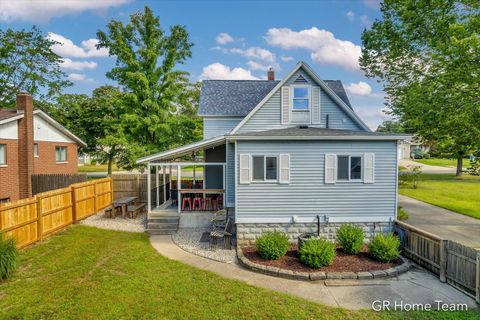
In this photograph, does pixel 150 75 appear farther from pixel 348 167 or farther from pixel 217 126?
pixel 348 167

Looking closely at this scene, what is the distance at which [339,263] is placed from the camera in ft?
29.4

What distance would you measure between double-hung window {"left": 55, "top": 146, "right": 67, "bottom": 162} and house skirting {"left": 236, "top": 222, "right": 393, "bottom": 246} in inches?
740

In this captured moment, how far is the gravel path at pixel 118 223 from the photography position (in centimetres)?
1305

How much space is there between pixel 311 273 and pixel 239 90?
1318 cm

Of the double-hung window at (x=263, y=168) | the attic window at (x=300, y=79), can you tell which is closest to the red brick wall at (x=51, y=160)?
the double-hung window at (x=263, y=168)

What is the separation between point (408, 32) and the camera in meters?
17.2

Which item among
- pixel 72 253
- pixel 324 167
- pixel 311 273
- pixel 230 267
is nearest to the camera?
pixel 311 273

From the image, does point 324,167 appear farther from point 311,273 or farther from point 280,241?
point 311,273

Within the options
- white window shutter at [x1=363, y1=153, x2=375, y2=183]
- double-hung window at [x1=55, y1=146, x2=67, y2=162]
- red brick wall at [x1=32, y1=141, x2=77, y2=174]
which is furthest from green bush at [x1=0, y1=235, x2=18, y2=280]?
double-hung window at [x1=55, y1=146, x2=67, y2=162]

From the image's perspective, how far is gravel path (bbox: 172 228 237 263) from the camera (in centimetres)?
968

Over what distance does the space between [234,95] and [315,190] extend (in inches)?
375

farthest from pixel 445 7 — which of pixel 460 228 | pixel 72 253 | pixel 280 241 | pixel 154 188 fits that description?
pixel 72 253

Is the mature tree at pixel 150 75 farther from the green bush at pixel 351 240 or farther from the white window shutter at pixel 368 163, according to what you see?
the green bush at pixel 351 240

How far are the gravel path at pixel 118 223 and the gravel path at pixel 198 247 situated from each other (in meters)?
2.28
